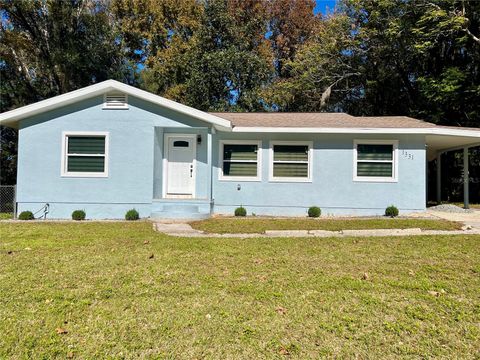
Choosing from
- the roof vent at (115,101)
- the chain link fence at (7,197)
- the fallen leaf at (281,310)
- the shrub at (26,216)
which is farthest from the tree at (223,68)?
the fallen leaf at (281,310)

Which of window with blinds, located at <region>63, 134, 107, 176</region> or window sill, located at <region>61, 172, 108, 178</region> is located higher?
window with blinds, located at <region>63, 134, 107, 176</region>

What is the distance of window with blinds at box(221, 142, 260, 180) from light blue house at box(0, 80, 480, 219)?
0.11 feet

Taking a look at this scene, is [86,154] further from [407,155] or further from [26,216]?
[407,155]

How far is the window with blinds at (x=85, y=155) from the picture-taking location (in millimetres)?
10617

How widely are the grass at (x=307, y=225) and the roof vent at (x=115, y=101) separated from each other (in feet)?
14.9

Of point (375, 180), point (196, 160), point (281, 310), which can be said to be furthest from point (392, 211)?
point (281, 310)

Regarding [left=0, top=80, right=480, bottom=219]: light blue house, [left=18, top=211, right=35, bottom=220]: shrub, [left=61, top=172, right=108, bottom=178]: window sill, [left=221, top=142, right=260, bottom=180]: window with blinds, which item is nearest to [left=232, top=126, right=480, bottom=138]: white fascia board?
[left=0, top=80, right=480, bottom=219]: light blue house

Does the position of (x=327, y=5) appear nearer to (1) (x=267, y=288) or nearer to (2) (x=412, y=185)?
(2) (x=412, y=185)

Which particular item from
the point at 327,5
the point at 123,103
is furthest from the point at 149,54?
the point at 123,103

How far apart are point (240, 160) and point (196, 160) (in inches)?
59.4

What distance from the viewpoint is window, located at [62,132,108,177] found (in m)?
10.6

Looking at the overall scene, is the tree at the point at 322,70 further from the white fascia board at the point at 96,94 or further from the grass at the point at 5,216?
the grass at the point at 5,216

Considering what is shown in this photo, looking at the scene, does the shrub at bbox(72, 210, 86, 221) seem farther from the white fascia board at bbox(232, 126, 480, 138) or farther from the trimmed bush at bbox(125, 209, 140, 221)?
the white fascia board at bbox(232, 126, 480, 138)

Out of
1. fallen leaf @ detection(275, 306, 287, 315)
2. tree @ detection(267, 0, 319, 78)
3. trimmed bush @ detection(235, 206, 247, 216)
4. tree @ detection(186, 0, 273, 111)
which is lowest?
fallen leaf @ detection(275, 306, 287, 315)
